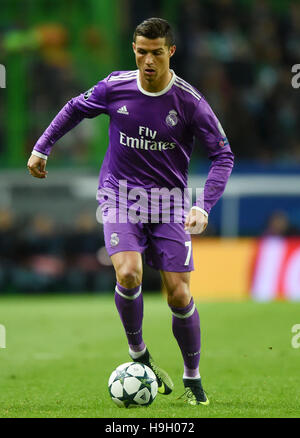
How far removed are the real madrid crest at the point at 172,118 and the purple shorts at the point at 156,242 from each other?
739mm

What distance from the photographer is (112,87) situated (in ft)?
23.1

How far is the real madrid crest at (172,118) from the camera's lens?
271 inches

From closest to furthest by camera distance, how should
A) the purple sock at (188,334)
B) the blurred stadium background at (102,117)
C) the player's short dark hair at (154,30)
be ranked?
the player's short dark hair at (154,30)
the purple sock at (188,334)
the blurred stadium background at (102,117)

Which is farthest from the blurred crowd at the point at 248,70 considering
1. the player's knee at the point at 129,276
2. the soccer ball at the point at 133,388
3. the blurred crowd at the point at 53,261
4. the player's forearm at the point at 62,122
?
the soccer ball at the point at 133,388

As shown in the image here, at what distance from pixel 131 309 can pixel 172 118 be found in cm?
143

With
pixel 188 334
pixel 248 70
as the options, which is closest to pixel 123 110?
pixel 188 334

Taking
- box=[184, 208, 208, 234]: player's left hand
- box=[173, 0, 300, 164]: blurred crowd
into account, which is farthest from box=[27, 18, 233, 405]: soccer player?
box=[173, 0, 300, 164]: blurred crowd

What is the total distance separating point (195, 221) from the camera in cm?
648

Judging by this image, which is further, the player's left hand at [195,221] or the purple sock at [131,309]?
the purple sock at [131,309]

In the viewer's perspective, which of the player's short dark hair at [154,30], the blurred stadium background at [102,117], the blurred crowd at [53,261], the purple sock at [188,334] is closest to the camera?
the player's short dark hair at [154,30]

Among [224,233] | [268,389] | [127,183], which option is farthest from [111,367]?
[224,233]

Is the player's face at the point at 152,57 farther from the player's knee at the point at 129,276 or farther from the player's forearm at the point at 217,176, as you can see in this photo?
the player's knee at the point at 129,276
